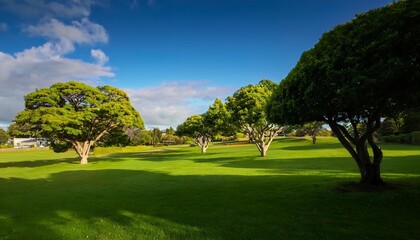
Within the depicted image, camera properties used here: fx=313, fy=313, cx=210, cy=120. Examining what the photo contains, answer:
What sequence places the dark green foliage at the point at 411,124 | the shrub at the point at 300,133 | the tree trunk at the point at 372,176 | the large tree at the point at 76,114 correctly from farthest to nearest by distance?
the shrub at the point at 300,133
the dark green foliage at the point at 411,124
the large tree at the point at 76,114
the tree trunk at the point at 372,176

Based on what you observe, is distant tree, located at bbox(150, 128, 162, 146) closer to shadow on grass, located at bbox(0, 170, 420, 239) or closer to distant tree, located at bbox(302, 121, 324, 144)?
distant tree, located at bbox(302, 121, 324, 144)

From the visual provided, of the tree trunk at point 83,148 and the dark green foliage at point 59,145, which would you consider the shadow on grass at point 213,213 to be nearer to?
the tree trunk at point 83,148

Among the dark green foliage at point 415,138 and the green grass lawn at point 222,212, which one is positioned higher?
the dark green foliage at point 415,138

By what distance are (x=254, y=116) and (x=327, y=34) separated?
25834 mm

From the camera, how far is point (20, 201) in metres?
15.9

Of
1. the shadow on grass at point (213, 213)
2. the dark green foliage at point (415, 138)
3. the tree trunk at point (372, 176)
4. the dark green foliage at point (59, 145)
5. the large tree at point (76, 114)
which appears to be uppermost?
the large tree at point (76, 114)

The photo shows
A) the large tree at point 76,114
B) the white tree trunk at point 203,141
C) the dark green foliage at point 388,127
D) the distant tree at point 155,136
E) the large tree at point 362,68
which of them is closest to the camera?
the large tree at point 362,68

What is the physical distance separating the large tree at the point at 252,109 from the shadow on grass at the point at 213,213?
858 inches

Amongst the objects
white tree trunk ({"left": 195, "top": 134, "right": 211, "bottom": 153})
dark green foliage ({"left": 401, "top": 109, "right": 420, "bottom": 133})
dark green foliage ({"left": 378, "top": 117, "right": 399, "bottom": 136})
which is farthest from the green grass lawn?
dark green foliage ({"left": 378, "top": 117, "right": 399, "bottom": 136})

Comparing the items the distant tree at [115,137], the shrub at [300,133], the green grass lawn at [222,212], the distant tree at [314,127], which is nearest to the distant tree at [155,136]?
the shrub at [300,133]

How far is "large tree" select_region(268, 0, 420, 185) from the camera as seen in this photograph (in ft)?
32.1

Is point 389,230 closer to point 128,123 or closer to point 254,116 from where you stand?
point 254,116

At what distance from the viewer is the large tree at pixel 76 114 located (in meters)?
35.8

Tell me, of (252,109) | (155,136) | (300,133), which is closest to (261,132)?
(252,109)
